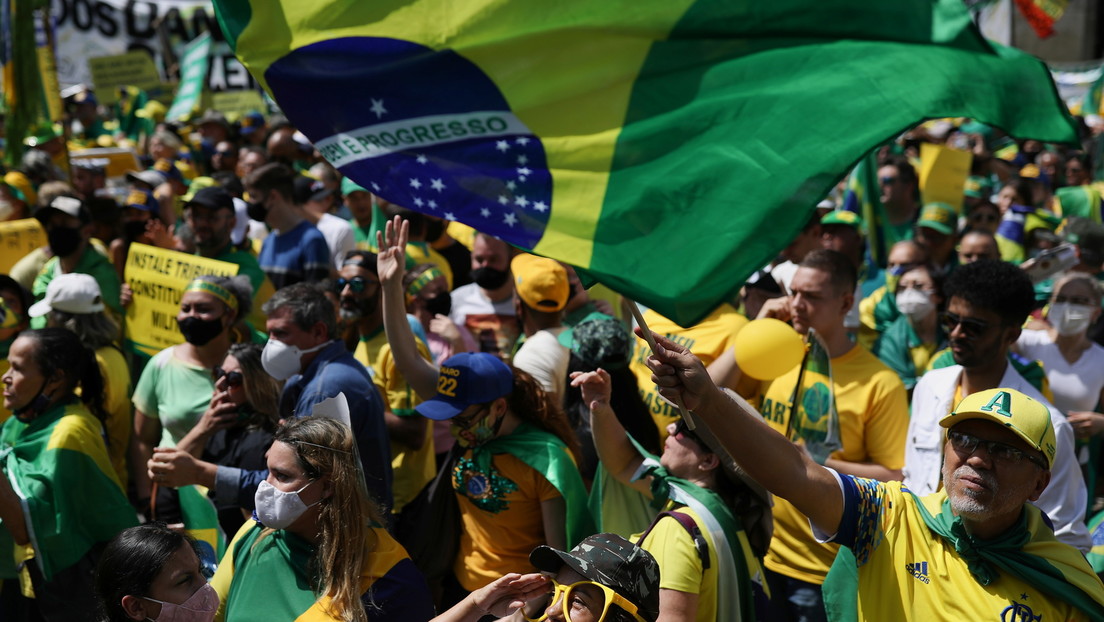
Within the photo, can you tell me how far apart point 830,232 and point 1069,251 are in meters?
1.67

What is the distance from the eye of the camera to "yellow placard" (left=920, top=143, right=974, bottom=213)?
33.2ft

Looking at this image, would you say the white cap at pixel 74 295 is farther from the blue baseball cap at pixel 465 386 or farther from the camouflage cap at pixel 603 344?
the camouflage cap at pixel 603 344

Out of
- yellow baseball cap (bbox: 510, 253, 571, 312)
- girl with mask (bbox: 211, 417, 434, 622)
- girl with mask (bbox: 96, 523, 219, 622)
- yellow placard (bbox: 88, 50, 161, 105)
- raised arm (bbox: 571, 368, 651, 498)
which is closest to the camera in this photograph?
girl with mask (bbox: 96, 523, 219, 622)

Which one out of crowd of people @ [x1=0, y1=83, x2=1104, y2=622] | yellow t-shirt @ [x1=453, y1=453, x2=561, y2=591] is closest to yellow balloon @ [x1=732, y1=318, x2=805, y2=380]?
crowd of people @ [x1=0, y1=83, x2=1104, y2=622]

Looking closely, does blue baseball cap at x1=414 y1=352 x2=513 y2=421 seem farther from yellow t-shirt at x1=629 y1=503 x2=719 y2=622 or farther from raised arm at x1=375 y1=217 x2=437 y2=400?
yellow t-shirt at x1=629 y1=503 x2=719 y2=622

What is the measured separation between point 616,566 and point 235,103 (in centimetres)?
1570

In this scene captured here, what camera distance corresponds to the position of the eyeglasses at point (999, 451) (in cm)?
302

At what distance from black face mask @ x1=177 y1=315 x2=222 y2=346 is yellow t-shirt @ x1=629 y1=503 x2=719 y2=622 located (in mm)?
3159

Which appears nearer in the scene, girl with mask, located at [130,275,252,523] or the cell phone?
girl with mask, located at [130,275,252,523]

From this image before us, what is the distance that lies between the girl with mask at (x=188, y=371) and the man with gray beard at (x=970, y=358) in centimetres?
350

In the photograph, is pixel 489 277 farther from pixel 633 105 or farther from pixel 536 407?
pixel 633 105

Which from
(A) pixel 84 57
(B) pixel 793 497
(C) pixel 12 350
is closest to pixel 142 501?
(C) pixel 12 350

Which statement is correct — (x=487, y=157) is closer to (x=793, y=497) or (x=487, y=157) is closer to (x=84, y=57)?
(x=793, y=497)

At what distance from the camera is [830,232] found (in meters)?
8.02
